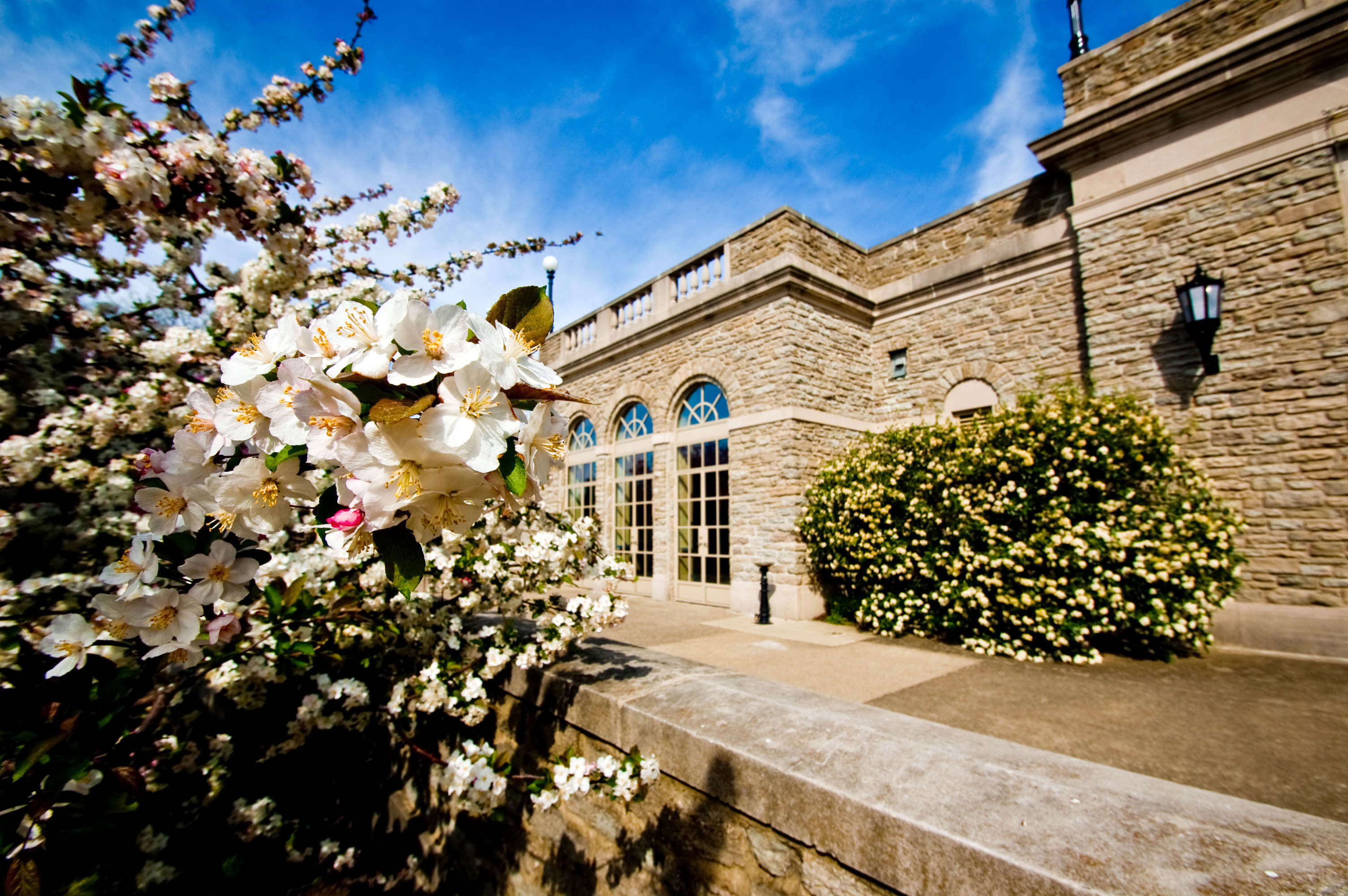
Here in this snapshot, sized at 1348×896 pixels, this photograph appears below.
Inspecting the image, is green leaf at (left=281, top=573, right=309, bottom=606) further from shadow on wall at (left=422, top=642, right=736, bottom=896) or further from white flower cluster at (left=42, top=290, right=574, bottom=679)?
shadow on wall at (left=422, top=642, right=736, bottom=896)

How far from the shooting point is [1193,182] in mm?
6961

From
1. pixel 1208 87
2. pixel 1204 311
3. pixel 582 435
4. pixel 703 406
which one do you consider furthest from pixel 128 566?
pixel 582 435

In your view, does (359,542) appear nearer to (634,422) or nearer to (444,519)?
(444,519)

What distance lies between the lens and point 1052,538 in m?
5.87

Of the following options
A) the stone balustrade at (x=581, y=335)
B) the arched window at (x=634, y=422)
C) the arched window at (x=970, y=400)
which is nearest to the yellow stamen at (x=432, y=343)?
the arched window at (x=970, y=400)

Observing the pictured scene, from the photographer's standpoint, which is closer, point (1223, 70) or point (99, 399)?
point (99, 399)

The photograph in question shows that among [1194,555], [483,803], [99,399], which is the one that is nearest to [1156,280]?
[1194,555]

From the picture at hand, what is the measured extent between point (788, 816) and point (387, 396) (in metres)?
1.70

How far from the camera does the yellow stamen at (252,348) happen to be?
3.09 feet

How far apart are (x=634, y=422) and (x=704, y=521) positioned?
3.07m

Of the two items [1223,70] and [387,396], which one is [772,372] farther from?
[387,396]

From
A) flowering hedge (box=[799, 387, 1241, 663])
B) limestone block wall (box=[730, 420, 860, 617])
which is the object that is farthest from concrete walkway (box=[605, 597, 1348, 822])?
limestone block wall (box=[730, 420, 860, 617])

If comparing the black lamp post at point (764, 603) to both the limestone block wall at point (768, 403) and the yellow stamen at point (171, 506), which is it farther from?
the yellow stamen at point (171, 506)

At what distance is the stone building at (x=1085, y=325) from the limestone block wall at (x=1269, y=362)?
0.07ft
